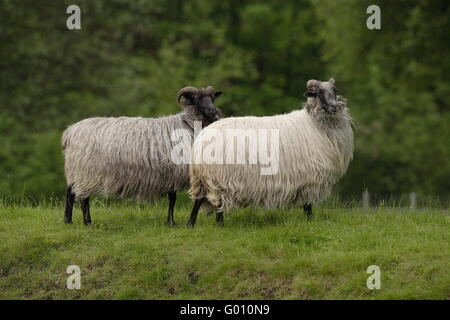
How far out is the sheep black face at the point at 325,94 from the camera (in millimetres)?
10344

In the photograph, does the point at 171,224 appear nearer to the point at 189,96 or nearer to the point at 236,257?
the point at 236,257

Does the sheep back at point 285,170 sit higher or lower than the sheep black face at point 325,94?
lower

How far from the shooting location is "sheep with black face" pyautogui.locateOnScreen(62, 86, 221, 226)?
33.8 ft

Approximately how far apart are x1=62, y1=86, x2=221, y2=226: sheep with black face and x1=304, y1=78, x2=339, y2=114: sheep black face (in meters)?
2.09

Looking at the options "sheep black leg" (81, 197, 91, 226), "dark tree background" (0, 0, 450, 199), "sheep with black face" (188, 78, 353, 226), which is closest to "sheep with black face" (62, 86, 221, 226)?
"sheep black leg" (81, 197, 91, 226)

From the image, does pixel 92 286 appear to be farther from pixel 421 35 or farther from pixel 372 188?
pixel 372 188

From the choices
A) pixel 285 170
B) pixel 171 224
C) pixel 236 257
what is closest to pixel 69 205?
pixel 171 224

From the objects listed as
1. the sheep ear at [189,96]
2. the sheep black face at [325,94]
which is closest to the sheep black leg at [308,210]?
the sheep black face at [325,94]

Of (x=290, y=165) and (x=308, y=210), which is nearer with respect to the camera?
(x=290, y=165)

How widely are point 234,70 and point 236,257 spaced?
15.7 meters

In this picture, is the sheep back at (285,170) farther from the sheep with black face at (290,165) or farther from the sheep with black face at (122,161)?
the sheep with black face at (122,161)

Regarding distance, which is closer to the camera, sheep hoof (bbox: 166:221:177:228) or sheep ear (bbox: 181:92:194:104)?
sheep hoof (bbox: 166:221:177:228)

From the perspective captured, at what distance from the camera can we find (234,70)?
24.1 meters

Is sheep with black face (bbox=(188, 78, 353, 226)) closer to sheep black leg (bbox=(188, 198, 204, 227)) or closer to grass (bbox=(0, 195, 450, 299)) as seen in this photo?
sheep black leg (bbox=(188, 198, 204, 227))
